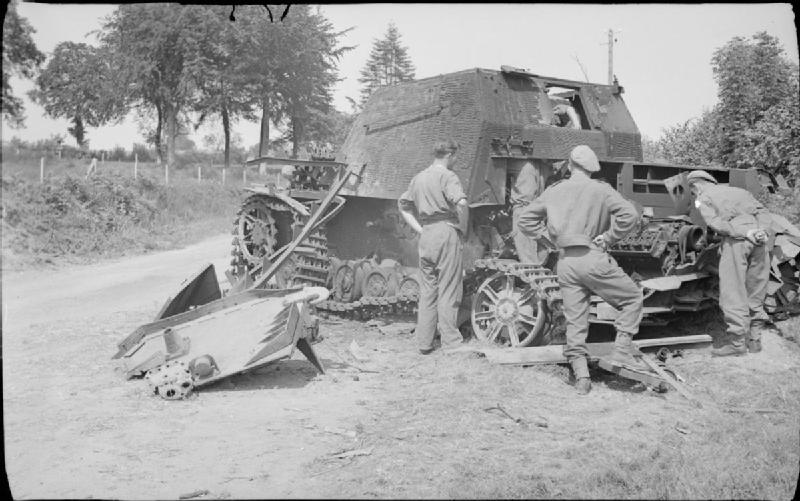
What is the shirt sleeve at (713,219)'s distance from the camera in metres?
7.46

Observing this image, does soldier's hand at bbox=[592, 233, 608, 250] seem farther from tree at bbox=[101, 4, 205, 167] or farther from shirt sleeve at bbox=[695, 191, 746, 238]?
tree at bbox=[101, 4, 205, 167]

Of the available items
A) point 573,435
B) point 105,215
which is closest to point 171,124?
point 573,435

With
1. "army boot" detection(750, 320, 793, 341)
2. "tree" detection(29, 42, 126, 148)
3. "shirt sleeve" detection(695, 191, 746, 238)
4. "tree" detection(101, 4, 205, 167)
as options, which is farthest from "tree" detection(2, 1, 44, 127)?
"army boot" detection(750, 320, 793, 341)

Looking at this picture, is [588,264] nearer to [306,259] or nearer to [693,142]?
[693,142]

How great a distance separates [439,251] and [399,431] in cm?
285

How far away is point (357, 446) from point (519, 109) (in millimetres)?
5612

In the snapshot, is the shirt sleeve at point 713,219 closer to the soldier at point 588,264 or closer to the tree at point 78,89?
the soldier at point 588,264

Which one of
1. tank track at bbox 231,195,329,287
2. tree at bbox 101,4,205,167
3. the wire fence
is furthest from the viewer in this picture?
the wire fence

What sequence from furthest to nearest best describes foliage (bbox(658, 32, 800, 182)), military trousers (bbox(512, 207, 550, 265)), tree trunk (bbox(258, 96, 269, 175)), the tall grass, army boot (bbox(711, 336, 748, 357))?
the tall grass
military trousers (bbox(512, 207, 550, 265))
tree trunk (bbox(258, 96, 269, 175))
army boot (bbox(711, 336, 748, 357))
foliage (bbox(658, 32, 800, 182))

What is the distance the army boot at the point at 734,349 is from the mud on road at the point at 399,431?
0.11 metres

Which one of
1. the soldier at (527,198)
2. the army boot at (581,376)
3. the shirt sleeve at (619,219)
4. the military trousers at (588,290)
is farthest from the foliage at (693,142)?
the army boot at (581,376)

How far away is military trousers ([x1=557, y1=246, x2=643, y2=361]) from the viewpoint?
6344 mm

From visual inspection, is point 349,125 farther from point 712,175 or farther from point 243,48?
point 712,175

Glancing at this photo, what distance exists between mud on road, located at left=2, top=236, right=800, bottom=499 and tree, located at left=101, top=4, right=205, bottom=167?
262 centimetres
